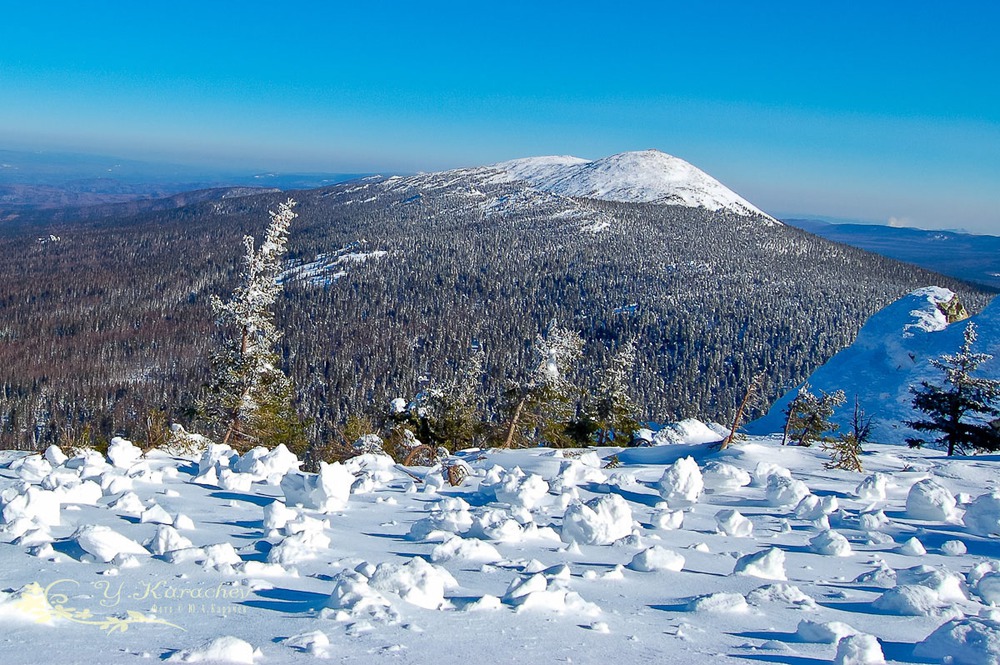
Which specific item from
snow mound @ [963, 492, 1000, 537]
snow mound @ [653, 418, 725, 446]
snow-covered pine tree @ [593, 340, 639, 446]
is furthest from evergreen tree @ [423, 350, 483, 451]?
snow mound @ [963, 492, 1000, 537]

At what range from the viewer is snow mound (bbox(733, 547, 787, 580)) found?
12.6 feet

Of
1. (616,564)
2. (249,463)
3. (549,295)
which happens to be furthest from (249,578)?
(549,295)

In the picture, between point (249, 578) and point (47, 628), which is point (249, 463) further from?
point (47, 628)

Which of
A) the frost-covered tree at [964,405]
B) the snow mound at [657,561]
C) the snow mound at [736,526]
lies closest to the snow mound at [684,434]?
the frost-covered tree at [964,405]

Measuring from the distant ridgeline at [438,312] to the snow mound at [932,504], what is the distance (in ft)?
216

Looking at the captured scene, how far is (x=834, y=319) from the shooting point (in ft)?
405

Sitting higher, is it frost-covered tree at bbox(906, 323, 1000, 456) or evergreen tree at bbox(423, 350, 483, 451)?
frost-covered tree at bbox(906, 323, 1000, 456)

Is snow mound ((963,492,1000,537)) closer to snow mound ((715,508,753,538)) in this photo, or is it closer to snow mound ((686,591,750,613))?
snow mound ((715,508,753,538))

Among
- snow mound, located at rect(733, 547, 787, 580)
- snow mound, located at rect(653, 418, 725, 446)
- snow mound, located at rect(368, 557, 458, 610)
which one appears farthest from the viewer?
snow mound, located at rect(653, 418, 725, 446)

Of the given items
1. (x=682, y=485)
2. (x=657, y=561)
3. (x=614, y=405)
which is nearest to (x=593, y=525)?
(x=657, y=561)

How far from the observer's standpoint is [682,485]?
18.4ft

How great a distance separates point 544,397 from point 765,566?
15.9 m

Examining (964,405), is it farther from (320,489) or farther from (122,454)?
(122,454)

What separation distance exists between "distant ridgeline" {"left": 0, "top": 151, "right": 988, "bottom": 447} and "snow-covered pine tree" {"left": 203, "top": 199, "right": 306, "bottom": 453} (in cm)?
5691
